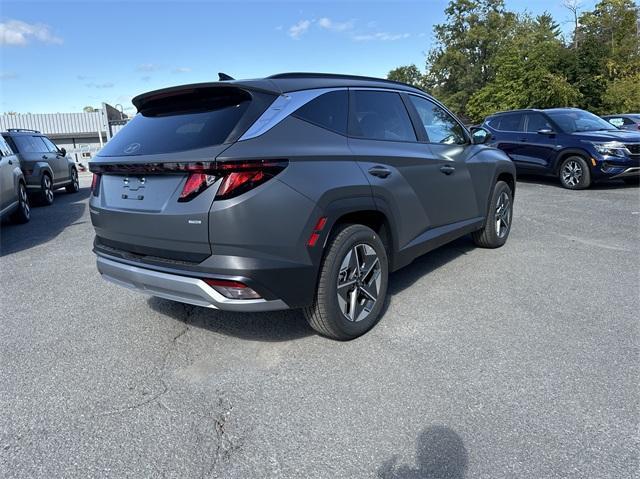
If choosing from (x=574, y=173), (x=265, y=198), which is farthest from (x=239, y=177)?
(x=574, y=173)

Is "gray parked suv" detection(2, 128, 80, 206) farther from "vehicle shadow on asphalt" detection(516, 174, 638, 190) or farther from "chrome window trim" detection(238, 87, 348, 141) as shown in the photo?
"vehicle shadow on asphalt" detection(516, 174, 638, 190)

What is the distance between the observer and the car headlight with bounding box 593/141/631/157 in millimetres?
9773

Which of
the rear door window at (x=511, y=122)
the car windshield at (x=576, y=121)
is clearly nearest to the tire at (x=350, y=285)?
the car windshield at (x=576, y=121)

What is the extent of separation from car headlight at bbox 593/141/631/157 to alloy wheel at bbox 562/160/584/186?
0.52 meters

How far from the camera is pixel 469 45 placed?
5466cm

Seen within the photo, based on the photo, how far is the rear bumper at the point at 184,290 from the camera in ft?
9.25

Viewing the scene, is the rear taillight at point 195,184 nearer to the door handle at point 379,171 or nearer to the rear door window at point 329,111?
the rear door window at point 329,111

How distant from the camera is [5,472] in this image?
2217 millimetres

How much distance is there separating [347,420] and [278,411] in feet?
1.26

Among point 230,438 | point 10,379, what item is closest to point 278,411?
point 230,438

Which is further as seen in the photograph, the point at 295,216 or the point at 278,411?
the point at 295,216

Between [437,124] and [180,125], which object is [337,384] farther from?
[437,124]

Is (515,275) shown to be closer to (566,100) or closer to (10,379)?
(10,379)

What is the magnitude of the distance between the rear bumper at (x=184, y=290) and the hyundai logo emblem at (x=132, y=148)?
0.75 meters
